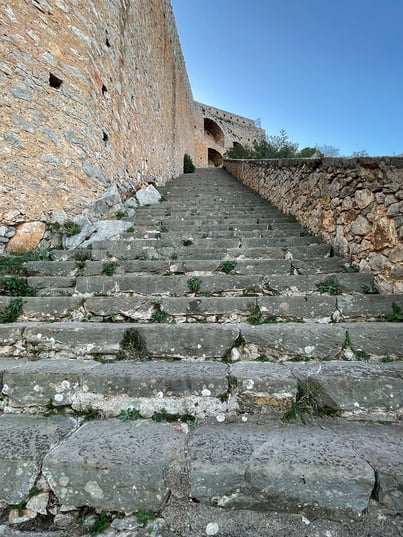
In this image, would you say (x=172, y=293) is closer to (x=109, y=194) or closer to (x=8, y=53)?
(x=109, y=194)

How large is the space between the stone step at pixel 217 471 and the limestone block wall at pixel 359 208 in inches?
59.4

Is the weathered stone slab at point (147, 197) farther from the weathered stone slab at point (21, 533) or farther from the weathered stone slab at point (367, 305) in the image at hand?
the weathered stone slab at point (21, 533)

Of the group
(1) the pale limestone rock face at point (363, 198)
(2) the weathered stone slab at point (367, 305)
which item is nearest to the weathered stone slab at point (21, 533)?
(2) the weathered stone slab at point (367, 305)

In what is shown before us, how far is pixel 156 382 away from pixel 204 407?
31 cm

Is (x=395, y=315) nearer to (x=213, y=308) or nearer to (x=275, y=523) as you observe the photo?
(x=213, y=308)

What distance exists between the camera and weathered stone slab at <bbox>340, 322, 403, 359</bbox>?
1.80 metres

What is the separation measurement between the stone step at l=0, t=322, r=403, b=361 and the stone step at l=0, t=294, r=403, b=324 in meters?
0.18

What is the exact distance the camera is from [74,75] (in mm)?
3830

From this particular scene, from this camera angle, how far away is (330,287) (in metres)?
2.41

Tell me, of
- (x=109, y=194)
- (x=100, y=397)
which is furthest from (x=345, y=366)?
(x=109, y=194)

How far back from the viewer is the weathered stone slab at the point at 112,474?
1.16m

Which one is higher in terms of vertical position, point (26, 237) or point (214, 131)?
point (214, 131)

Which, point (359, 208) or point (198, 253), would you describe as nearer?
point (359, 208)

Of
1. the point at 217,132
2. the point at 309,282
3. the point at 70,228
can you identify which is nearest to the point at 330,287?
the point at 309,282
